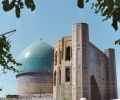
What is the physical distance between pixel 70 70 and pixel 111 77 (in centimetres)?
629

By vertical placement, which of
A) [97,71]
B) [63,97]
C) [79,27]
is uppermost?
[79,27]

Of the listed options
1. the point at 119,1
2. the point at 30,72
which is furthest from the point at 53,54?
the point at 119,1

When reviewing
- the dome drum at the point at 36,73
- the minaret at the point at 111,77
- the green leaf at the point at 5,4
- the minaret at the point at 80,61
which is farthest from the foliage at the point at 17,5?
the dome drum at the point at 36,73

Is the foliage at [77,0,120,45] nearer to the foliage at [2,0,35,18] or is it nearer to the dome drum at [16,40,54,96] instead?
the foliage at [2,0,35,18]

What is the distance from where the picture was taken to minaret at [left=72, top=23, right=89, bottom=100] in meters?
29.2

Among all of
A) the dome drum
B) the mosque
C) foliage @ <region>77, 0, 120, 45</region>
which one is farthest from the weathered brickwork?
foliage @ <region>77, 0, 120, 45</region>

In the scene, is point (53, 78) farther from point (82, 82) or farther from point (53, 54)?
point (82, 82)

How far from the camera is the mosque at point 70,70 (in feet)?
97.2

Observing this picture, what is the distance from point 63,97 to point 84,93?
2219 mm

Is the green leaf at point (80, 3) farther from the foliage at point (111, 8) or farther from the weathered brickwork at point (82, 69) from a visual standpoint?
the weathered brickwork at point (82, 69)

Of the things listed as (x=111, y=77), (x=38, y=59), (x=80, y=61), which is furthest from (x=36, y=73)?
(x=80, y=61)

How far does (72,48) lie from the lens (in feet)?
100

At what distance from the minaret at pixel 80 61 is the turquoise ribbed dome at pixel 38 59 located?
6.76m

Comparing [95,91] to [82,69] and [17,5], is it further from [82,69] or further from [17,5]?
[17,5]
